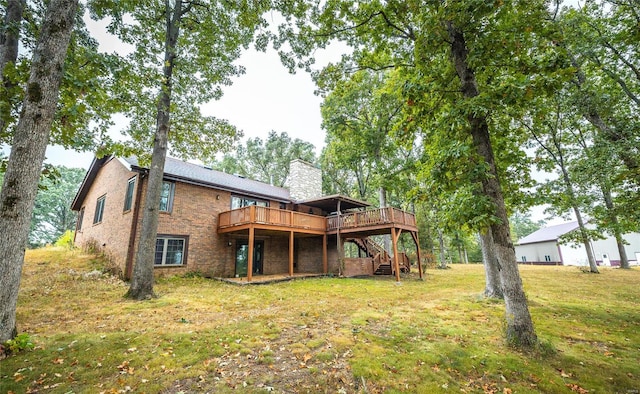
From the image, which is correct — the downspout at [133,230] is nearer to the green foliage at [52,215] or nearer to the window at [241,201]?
the window at [241,201]

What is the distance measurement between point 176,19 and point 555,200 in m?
17.1

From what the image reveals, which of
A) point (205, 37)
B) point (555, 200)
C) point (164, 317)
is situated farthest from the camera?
point (555, 200)

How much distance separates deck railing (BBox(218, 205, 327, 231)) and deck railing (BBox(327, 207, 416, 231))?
1.22 meters

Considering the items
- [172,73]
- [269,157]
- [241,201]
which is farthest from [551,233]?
[172,73]

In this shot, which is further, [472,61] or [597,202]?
[597,202]

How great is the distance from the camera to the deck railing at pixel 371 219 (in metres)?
13.3

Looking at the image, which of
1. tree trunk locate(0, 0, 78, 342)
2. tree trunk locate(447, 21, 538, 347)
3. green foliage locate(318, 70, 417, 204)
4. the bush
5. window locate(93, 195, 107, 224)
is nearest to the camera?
tree trunk locate(0, 0, 78, 342)

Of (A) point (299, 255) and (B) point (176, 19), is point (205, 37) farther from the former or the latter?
(A) point (299, 255)

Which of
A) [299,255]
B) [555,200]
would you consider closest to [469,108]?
[555,200]

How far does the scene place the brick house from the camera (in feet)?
38.9

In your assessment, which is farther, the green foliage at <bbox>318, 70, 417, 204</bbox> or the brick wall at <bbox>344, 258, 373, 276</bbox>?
the green foliage at <bbox>318, 70, 417, 204</bbox>

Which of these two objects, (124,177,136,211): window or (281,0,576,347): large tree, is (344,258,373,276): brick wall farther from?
(124,177,136,211): window

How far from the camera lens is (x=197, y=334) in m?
4.83

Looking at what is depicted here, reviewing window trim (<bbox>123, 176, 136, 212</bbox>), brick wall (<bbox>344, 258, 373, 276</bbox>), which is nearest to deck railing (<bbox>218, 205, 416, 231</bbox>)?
brick wall (<bbox>344, 258, 373, 276</bbox>)
